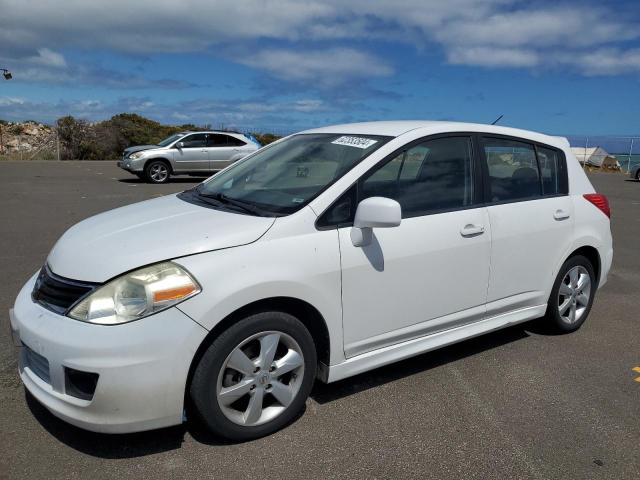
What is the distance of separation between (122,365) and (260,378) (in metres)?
0.72

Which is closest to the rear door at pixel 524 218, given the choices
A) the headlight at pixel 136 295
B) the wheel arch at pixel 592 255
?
the wheel arch at pixel 592 255

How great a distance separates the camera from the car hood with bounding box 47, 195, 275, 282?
9.11ft

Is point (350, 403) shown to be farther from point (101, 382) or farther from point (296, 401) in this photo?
point (101, 382)

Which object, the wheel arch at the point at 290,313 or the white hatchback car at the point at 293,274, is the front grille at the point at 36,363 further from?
the wheel arch at the point at 290,313

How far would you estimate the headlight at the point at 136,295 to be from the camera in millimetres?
2631

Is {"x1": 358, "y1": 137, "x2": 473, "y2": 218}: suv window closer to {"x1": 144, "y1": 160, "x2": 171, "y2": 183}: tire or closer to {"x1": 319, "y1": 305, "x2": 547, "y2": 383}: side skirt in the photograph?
{"x1": 319, "y1": 305, "x2": 547, "y2": 383}: side skirt

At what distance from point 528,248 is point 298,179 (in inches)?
69.9

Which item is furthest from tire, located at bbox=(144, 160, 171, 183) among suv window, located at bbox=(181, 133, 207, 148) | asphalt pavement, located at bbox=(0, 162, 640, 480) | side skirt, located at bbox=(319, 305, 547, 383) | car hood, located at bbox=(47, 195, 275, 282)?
side skirt, located at bbox=(319, 305, 547, 383)

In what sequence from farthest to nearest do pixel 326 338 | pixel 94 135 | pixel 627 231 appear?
1. pixel 94 135
2. pixel 627 231
3. pixel 326 338

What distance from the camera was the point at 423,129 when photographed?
12.2 ft

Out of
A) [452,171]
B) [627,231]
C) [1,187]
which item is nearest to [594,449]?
[452,171]

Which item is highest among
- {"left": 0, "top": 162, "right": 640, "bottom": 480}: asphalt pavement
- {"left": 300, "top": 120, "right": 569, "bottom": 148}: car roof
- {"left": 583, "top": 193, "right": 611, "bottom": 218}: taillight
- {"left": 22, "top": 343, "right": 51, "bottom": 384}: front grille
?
{"left": 300, "top": 120, "right": 569, "bottom": 148}: car roof

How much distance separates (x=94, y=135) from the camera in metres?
32.1

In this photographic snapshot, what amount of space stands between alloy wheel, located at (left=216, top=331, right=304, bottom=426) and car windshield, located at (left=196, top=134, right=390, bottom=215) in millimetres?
742
